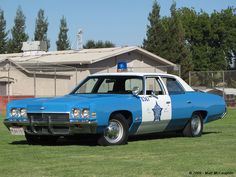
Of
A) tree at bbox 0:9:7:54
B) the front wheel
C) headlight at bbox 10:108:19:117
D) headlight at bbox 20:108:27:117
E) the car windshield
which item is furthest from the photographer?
tree at bbox 0:9:7:54

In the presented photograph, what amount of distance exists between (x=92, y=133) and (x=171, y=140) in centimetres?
231

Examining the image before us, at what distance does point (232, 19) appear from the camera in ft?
286

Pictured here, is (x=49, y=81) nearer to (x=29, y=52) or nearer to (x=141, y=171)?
(x=29, y=52)

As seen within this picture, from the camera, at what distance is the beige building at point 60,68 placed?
41.9 m

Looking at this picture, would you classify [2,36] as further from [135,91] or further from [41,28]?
[135,91]

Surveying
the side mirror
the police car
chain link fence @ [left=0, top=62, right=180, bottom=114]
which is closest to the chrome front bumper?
the police car

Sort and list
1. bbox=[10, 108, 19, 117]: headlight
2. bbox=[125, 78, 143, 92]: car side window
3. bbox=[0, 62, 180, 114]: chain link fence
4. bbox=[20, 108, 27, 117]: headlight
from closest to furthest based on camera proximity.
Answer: bbox=[20, 108, 27, 117]: headlight < bbox=[10, 108, 19, 117]: headlight < bbox=[125, 78, 143, 92]: car side window < bbox=[0, 62, 180, 114]: chain link fence

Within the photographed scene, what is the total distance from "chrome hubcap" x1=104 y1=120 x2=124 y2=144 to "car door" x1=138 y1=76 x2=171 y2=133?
2.34ft

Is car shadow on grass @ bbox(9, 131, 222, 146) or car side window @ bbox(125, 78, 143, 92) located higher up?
car side window @ bbox(125, 78, 143, 92)

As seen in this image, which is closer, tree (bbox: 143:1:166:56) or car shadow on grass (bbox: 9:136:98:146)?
car shadow on grass (bbox: 9:136:98:146)

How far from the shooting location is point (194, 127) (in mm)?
14023

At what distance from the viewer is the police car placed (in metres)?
11.4

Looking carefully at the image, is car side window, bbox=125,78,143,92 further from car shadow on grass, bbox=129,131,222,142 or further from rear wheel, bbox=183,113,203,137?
rear wheel, bbox=183,113,203,137

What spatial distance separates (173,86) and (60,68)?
30036 mm
